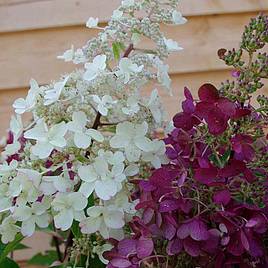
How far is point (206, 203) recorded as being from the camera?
99 cm

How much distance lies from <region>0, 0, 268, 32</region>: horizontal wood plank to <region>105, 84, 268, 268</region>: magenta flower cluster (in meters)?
1.05

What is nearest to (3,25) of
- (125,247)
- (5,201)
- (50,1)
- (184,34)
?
(50,1)

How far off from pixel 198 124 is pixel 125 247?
0.19 metres

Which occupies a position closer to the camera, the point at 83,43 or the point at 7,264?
the point at 7,264

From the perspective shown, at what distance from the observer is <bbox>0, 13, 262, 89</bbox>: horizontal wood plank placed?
203 centimetres

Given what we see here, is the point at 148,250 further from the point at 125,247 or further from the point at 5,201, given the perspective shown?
the point at 5,201

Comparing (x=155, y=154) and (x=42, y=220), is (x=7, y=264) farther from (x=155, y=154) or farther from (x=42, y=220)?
Result: (x=155, y=154)

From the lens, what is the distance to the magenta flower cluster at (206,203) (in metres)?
0.95

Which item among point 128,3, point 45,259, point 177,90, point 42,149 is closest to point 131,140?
point 42,149

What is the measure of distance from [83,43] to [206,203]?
43.9 inches

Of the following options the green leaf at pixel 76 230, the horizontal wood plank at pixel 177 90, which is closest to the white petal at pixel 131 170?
the green leaf at pixel 76 230

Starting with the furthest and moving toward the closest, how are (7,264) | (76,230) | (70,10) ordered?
(70,10), (7,264), (76,230)

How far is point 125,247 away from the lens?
3.26 ft

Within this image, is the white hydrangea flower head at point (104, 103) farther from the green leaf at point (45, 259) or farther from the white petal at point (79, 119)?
the green leaf at point (45, 259)
